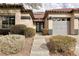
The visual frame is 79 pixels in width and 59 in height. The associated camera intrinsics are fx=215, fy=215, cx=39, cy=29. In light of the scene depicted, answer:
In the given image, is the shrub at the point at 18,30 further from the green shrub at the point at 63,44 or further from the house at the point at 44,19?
the green shrub at the point at 63,44

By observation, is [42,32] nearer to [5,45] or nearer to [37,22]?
[37,22]

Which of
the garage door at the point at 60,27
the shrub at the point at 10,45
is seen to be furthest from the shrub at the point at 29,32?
the shrub at the point at 10,45

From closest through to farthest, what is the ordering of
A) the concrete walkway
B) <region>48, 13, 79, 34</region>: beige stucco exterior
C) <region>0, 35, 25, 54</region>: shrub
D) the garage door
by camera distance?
the concrete walkway → <region>0, 35, 25, 54</region>: shrub → the garage door → <region>48, 13, 79, 34</region>: beige stucco exterior

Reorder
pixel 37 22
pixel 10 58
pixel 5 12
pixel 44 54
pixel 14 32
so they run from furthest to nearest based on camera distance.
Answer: pixel 37 22 < pixel 5 12 < pixel 14 32 < pixel 44 54 < pixel 10 58

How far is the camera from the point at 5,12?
1919cm

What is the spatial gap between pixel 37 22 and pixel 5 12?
3.31m

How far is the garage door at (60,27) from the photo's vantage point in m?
20.5

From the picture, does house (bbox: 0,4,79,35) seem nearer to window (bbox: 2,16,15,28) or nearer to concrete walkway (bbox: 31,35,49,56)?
window (bbox: 2,16,15,28)

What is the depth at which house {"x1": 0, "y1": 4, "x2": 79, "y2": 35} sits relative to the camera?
19.3m

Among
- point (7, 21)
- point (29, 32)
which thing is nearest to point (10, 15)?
point (7, 21)

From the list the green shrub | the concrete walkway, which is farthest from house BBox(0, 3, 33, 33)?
the green shrub

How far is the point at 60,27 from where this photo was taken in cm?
2108

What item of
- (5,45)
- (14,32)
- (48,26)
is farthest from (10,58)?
(48,26)

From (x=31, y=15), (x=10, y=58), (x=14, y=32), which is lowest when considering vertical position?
(x=10, y=58)
